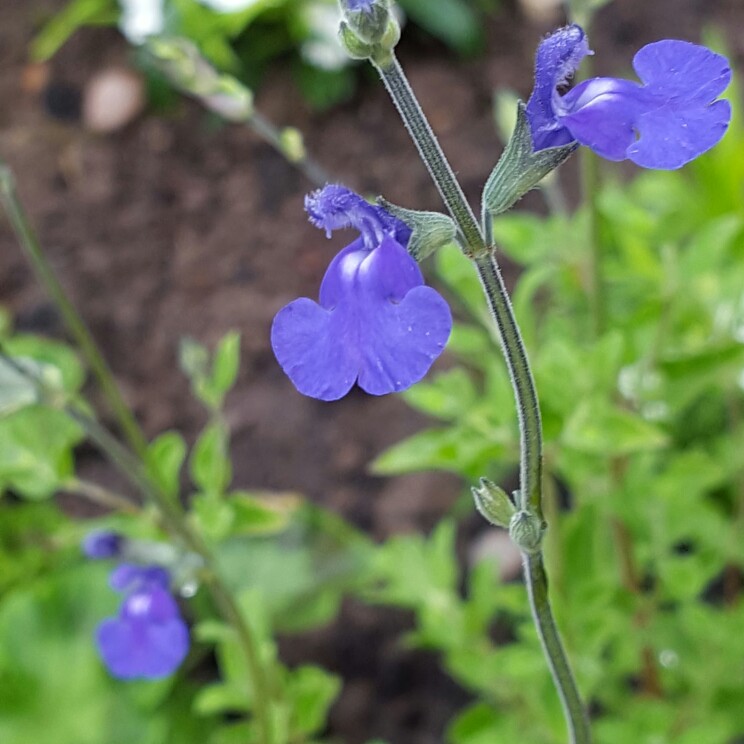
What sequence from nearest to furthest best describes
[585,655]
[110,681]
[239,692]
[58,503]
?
[585,655] → [239,692] → [110,681] → [58,503]

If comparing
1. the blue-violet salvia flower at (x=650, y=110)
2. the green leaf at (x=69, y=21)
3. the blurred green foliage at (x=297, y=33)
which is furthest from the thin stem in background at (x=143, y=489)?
the green leaf at (x=69, y=21)

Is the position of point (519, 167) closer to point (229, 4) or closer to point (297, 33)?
point (229, 4)

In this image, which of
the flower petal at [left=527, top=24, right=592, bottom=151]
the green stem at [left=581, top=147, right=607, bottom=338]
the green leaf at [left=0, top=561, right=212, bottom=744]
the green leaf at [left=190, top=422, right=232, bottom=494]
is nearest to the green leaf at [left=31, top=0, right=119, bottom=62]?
the green leaf at [left=0, top=561, right=212, bottom=744]

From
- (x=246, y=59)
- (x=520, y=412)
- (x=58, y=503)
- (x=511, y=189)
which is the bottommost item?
(x=58, y=503)

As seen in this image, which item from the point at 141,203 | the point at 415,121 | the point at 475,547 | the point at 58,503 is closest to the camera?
the point at 415,121

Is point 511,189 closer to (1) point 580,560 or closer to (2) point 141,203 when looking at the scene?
(1) point 580,560

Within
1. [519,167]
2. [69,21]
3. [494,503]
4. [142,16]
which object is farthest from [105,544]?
[69,21]

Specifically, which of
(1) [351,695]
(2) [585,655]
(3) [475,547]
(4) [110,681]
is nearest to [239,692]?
(4) [110,681]

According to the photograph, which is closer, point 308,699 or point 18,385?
point 18,385
